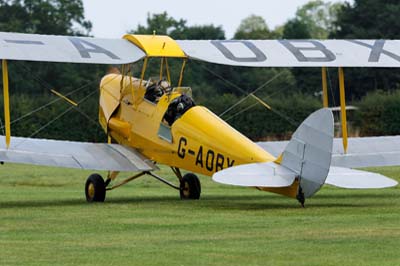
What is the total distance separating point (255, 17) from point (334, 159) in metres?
76.6

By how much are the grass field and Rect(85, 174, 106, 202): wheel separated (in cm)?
17

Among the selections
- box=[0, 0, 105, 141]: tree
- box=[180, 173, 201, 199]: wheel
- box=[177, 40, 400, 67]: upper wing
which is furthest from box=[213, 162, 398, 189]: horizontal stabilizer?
box=[0, 0, 105, 141]: tree

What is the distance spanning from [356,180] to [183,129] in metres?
3.32

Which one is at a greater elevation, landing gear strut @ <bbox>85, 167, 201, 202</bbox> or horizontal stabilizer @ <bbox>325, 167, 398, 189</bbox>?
horizontal stabilizer @ <bbox>325, 167, 398, 189</bbox>

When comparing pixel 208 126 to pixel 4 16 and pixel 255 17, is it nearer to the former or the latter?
pixel 4 16

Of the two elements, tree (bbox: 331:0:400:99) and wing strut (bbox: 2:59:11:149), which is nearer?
wing strut (bbox: 2:59:11:149)

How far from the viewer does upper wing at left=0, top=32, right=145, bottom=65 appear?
16516 millimetres

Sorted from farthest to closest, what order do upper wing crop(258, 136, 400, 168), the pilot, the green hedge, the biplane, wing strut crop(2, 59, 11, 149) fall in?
the green hedge
the pilot
upper wing crop(258, 136, 400, 168)
wing strut crop(2, 59, 11, 149)
the biplane

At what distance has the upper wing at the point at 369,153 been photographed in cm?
1812

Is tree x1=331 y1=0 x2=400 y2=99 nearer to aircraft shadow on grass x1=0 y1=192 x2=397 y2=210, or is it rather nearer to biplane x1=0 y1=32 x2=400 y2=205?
biplane x1=0 y1=32 x2=400 y2=205

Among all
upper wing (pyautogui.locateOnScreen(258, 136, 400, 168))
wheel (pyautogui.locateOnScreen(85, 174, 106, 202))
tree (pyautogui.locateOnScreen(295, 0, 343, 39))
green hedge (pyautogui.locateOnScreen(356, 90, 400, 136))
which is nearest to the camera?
wheel (pyautogui.locateOnScreen(85, 174, 106, 202))

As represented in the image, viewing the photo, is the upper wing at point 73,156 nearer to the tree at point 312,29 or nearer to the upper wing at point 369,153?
the upper wing at point 369,153

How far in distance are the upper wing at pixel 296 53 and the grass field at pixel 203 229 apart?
197 centimetres

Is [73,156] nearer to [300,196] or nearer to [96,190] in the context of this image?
[96,190]
